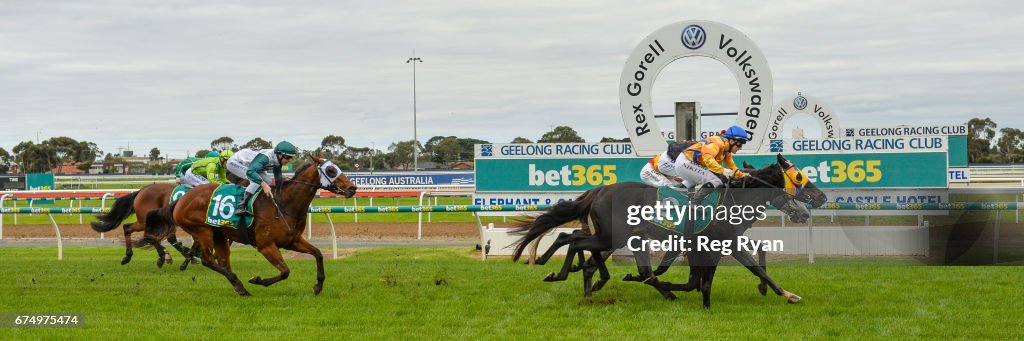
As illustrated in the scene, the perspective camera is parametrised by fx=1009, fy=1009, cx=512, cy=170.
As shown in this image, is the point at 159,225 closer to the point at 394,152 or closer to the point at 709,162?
the point at 709,162

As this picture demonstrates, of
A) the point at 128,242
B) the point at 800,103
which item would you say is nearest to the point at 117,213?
the point at 128,242

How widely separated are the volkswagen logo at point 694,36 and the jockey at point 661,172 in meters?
2.14

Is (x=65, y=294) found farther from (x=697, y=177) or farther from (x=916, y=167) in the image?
(x=916, y=167)

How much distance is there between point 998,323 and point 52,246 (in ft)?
43.7

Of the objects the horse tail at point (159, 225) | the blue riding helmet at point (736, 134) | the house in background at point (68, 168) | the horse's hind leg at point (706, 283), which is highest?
the house in background at point (68, 168)

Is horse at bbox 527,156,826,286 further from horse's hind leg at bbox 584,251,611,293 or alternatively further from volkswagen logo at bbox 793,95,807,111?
volkswagen logo at bbox 793,95,807,111

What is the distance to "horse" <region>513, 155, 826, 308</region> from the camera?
24.3 ft

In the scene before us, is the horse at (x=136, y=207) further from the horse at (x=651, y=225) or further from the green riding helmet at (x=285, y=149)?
the horse at (x=651, y=225)

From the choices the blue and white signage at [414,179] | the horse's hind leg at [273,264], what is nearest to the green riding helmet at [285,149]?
the horse's hind leg at [273,264]

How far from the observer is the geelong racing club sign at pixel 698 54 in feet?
35.7

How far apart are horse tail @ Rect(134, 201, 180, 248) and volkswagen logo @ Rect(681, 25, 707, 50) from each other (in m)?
5.55

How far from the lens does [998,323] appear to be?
6.48 metres

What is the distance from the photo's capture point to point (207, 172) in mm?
10789

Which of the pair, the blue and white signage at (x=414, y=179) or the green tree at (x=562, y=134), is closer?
the blue and white signage at (x=414, y=179)
